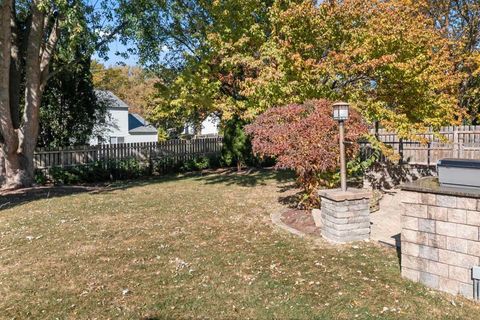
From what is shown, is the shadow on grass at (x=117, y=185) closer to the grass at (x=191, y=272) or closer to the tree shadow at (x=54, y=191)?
the tree shadow at (x=54, y=191)

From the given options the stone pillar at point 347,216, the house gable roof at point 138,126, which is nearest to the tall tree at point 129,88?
the house gable roof at point 138,126

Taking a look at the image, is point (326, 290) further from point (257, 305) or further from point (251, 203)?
point (251, 203)

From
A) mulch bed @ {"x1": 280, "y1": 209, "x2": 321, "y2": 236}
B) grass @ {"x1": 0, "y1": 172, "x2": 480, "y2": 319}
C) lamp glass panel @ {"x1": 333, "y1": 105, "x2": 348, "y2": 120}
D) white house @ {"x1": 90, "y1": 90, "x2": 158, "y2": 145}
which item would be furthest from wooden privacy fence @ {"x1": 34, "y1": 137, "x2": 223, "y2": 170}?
white house @ {"x1": 90, "y1": 90, "x2": 158, "y2": 145}

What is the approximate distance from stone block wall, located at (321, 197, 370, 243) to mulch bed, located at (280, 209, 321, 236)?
0.48 m

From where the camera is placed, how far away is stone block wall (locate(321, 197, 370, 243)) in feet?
18.4

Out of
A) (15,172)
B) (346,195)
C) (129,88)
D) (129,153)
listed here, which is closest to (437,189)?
(346,195)

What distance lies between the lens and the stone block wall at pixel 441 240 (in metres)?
3.70

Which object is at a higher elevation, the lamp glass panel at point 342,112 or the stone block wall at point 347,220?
the lamp glass panel at point 342,112

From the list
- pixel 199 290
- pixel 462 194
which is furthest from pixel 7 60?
pixel 462 194

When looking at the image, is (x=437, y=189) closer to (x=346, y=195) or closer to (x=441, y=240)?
(x=441, y=240)

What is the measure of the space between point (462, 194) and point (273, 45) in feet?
25.0

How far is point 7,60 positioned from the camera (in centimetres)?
1049

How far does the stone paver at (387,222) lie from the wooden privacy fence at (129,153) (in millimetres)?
10347

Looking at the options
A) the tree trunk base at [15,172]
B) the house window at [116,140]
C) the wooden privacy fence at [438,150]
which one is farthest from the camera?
the house window at [116,140]
